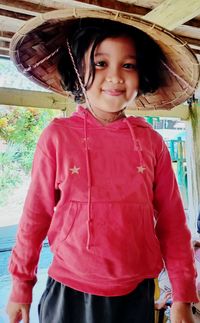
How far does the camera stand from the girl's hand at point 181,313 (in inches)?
28.4

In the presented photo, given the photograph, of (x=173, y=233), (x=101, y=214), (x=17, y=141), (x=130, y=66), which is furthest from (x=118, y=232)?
(x=17, y=141)

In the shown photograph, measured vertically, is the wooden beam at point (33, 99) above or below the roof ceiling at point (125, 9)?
below

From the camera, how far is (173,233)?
78cm

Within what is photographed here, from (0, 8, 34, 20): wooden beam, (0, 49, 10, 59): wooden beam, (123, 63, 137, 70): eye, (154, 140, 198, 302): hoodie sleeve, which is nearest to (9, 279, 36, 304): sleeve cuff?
(154, 140, 198, 302): hoodie sleeve

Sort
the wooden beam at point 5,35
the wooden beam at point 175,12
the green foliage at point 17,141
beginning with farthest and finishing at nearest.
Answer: the green foliage at point 17,141 < the wooden beam at point 5,35 < the wooden beam at point 175,12

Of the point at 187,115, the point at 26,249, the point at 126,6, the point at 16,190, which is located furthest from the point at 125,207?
the point at 187,115

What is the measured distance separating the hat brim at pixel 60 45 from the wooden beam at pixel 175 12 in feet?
2.20

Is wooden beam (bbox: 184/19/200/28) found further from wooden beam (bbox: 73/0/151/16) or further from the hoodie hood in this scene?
the hoodie hood

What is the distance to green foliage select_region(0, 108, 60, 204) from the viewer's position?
2.60m

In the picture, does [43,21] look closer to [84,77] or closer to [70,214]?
[84,77]

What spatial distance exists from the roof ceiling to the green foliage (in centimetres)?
71

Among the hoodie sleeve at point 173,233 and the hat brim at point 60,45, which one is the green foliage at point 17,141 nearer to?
the hat brim at point 60,45

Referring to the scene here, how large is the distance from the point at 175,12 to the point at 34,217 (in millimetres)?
1256

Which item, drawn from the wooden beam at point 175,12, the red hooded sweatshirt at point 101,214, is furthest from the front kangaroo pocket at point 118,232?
the wooden beam at point 175,12
